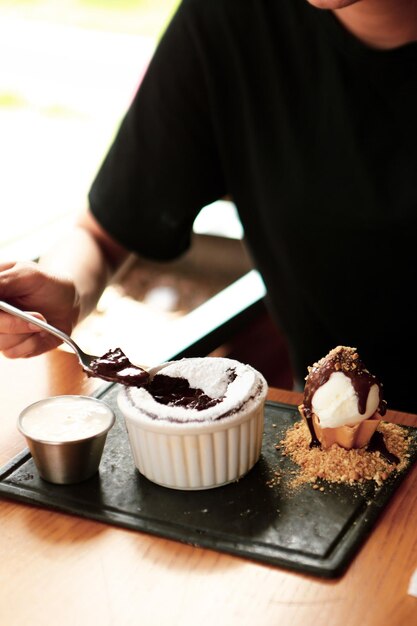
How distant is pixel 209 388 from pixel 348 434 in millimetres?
202

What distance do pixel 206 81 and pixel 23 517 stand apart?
977mm

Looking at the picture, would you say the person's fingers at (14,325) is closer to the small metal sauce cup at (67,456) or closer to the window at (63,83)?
the small metal sauce cup at (67,456)

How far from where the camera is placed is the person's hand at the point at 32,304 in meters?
1.43

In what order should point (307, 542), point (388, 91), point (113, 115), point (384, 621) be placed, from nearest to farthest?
point (384, 621), point (307, 542), point (388, 91), point (113, 115)

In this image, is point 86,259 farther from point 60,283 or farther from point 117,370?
point 117,370

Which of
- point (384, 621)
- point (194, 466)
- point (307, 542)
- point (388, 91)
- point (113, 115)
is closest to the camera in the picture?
point (384, 621)

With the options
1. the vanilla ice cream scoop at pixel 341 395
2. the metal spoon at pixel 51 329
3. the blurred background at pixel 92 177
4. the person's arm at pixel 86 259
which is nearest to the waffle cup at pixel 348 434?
the vanilla ice cream scoop at pixel 341 395

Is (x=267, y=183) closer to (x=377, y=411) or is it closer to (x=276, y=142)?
(x=276, y=142)

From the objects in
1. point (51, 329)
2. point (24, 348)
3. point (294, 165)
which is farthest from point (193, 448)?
point (294, 165)

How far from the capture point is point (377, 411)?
1209 millimetres

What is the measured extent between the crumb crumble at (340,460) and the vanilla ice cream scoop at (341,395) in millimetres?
28

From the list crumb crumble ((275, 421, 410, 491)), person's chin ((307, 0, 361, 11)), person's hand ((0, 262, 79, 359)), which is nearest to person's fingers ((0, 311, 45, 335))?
person's hand ((0, 262, 79, 359))

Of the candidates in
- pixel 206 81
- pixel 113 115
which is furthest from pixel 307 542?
pixel 113 115

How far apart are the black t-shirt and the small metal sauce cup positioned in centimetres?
64
